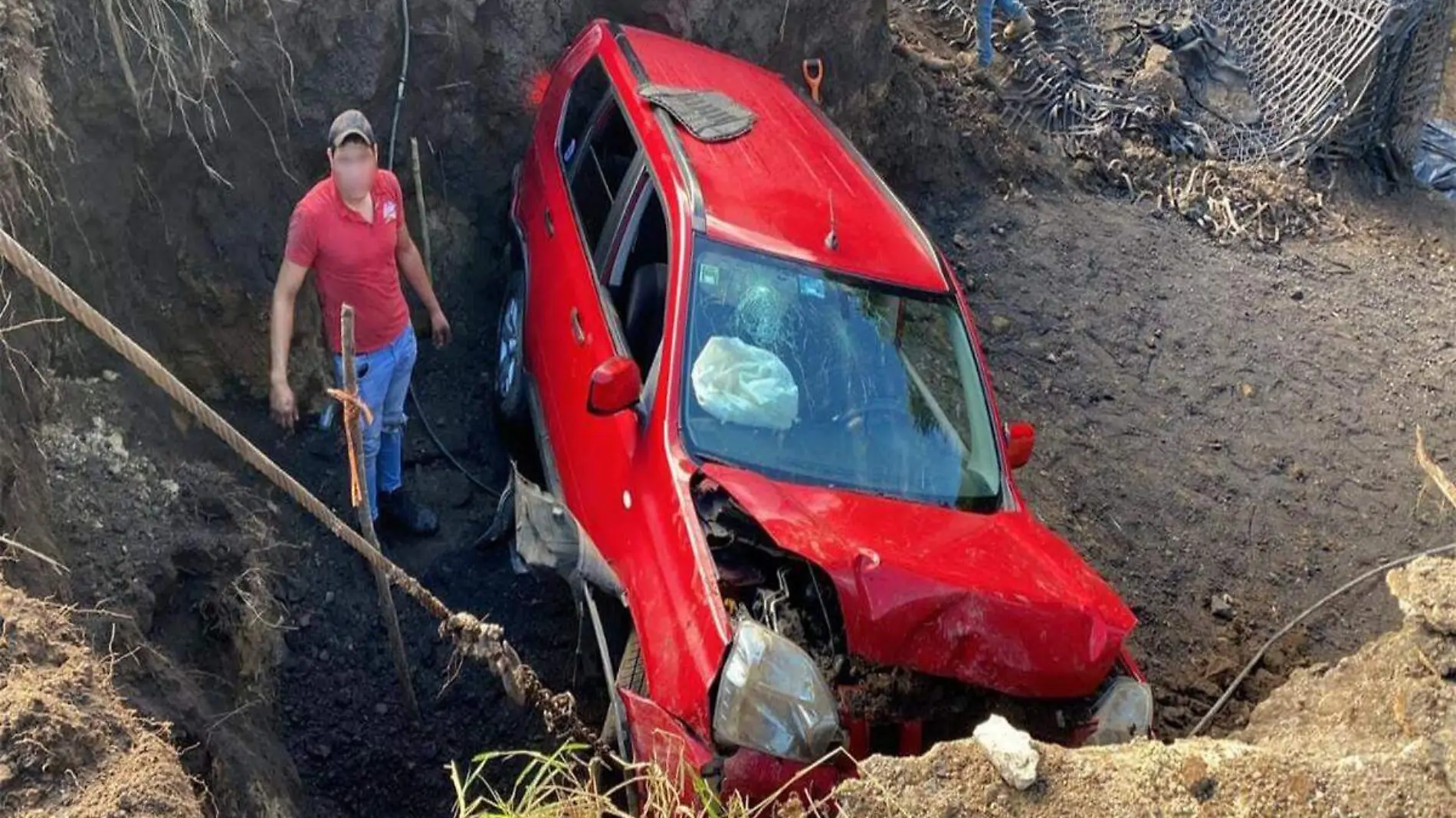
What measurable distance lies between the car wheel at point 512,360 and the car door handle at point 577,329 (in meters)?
0.74

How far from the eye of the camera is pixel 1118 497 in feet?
20.8

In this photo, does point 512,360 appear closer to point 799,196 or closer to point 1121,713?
point 799,196

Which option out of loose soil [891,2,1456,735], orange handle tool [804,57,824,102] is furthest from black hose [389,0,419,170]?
loose soil [891,2,1456,735]

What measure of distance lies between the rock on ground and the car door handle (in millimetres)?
2305

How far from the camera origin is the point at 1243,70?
31.6 ft

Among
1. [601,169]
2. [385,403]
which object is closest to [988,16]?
[601,169]

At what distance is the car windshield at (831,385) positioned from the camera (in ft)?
13.1

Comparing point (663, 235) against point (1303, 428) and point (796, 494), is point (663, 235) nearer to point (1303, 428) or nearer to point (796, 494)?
point (796, 494)

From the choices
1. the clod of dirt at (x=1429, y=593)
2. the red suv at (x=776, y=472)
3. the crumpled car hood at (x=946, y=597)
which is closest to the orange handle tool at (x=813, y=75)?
the red suv at (x=776, y=472)

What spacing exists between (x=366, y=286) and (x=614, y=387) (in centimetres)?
122

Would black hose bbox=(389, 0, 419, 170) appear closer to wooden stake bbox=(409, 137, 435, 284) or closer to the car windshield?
wooden stake bbox=(409, 137, 435, 284)

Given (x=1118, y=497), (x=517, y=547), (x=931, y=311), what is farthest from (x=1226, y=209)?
(x=517, y=547)

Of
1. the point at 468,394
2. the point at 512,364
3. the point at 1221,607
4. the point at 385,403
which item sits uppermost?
the point at 385,403

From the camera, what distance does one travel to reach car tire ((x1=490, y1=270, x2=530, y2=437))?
5.48 metres
